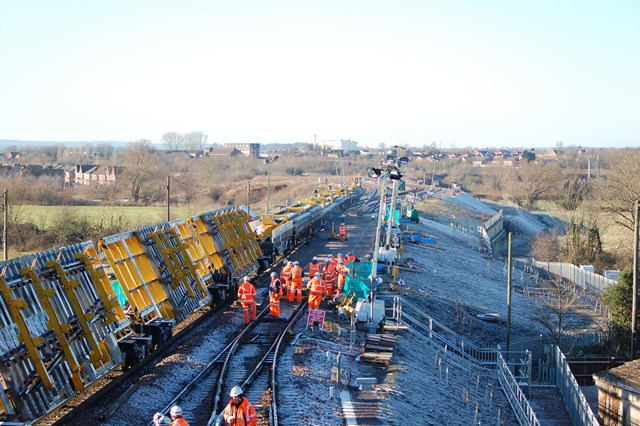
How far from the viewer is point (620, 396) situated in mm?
18812

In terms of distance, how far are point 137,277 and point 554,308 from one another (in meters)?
20.9

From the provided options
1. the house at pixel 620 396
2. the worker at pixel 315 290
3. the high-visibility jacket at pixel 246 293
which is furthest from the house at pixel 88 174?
the house at pixel 620 396

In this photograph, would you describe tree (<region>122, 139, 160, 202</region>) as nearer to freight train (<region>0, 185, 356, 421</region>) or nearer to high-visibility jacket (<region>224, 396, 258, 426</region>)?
freight train (<region>0, 185, 356, 421</region>)

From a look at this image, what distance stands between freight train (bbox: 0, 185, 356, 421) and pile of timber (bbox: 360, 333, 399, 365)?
214 inches

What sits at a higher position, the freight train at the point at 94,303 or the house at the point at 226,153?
the house at the point at 226,153

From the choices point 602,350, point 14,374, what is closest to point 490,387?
point 602,350

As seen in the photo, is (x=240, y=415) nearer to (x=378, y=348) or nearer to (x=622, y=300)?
(x=378, y=348)

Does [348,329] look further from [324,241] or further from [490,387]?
[324,241]

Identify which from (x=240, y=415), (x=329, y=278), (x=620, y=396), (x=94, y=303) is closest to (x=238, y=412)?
(x=240, y=415)

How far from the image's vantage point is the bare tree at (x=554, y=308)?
1170 inches

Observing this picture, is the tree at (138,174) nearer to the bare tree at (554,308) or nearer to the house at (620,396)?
the bare tree at (554,308)

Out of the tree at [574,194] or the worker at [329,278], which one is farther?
the tree at [574,194]

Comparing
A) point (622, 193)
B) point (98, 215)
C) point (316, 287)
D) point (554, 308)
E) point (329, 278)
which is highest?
point (622, 193)

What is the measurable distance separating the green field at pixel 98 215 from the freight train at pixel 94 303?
75.9ft
